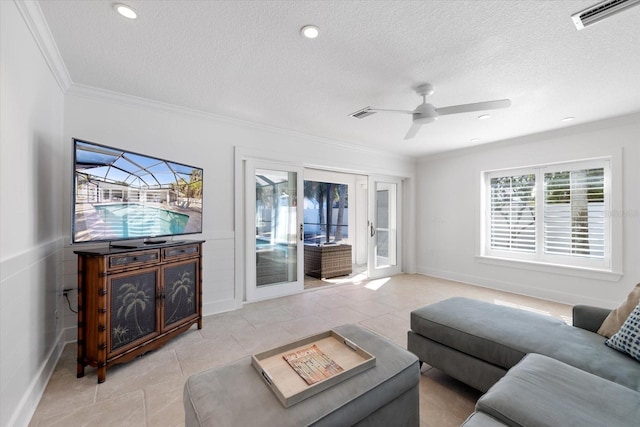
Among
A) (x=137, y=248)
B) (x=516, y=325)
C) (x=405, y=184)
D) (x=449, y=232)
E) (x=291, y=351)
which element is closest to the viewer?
(x=291, y=351)

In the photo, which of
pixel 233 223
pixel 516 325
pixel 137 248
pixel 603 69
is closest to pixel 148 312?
pixel 137 248

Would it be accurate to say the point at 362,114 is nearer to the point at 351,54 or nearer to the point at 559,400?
the point at 351,54

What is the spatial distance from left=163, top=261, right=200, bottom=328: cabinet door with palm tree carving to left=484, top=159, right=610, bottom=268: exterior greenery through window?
478 centimetres

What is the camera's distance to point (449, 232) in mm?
5469

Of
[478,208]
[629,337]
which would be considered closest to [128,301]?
[629,337]

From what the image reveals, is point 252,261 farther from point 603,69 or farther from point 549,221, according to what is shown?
point 549,221

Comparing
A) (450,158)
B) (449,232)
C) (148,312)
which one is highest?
(450,158)

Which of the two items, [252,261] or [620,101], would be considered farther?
[252,261]

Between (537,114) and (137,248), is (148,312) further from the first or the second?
(537,114)

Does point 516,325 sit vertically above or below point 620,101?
below

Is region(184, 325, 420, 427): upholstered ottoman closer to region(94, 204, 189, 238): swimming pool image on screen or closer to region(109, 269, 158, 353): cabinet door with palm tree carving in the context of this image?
region(109, 269, 158, 353): cabinet door with palm tree carving

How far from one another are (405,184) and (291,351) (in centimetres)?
513

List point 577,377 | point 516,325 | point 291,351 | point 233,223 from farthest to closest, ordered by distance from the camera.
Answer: point 233,223 → point 516,325 → point 291,351 → point 577,377

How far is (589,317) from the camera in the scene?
1.96 m
